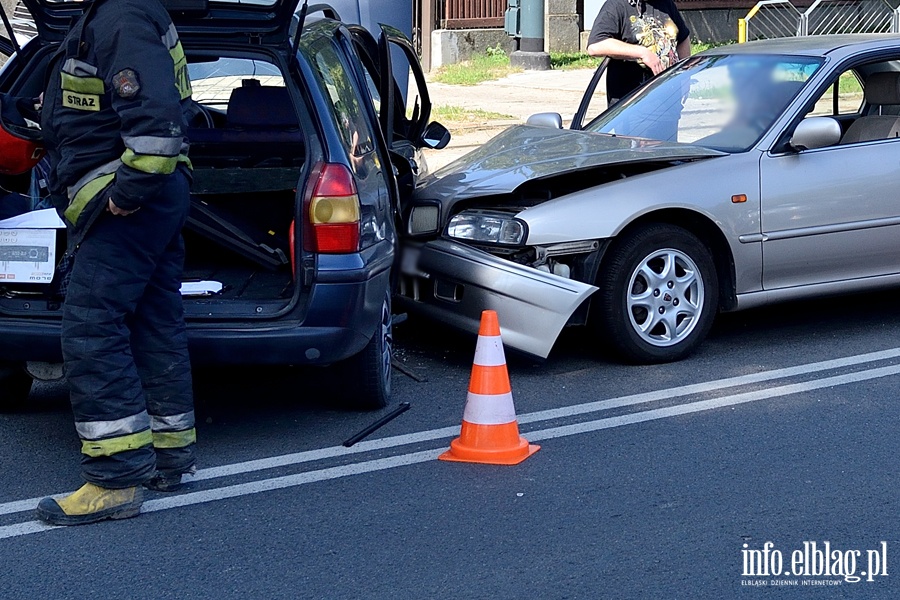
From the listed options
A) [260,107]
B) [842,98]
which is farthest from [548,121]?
[260,107]

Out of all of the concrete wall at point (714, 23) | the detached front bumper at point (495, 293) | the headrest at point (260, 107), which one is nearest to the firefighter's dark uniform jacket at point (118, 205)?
the headrest at point (260, 107)

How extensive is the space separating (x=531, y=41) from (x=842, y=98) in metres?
13.9

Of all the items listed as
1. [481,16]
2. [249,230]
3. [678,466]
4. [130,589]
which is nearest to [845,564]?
[678,466]

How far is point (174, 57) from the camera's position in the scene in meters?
4.18

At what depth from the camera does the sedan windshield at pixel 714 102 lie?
6.43m

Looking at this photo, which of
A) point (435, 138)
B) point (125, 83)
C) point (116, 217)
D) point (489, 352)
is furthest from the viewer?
point (435, 138)

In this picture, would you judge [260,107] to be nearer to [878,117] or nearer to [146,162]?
[146,162]

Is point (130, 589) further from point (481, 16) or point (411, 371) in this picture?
point (481, 16)

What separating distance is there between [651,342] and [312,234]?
1992mm

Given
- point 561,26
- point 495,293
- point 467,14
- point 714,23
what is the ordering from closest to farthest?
point 495,293 < point 561,26 < point 467,14 < point 714,23

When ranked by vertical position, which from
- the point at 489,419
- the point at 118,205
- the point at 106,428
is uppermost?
the point at 118,205

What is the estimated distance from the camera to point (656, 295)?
596 centimetres

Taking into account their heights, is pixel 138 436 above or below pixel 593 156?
below

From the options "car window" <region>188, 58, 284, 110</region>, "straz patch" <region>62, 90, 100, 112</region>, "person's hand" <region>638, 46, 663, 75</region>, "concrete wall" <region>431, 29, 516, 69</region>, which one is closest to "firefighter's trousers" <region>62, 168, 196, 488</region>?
"straz patch" <region>62, 90, 100, 112</region>
